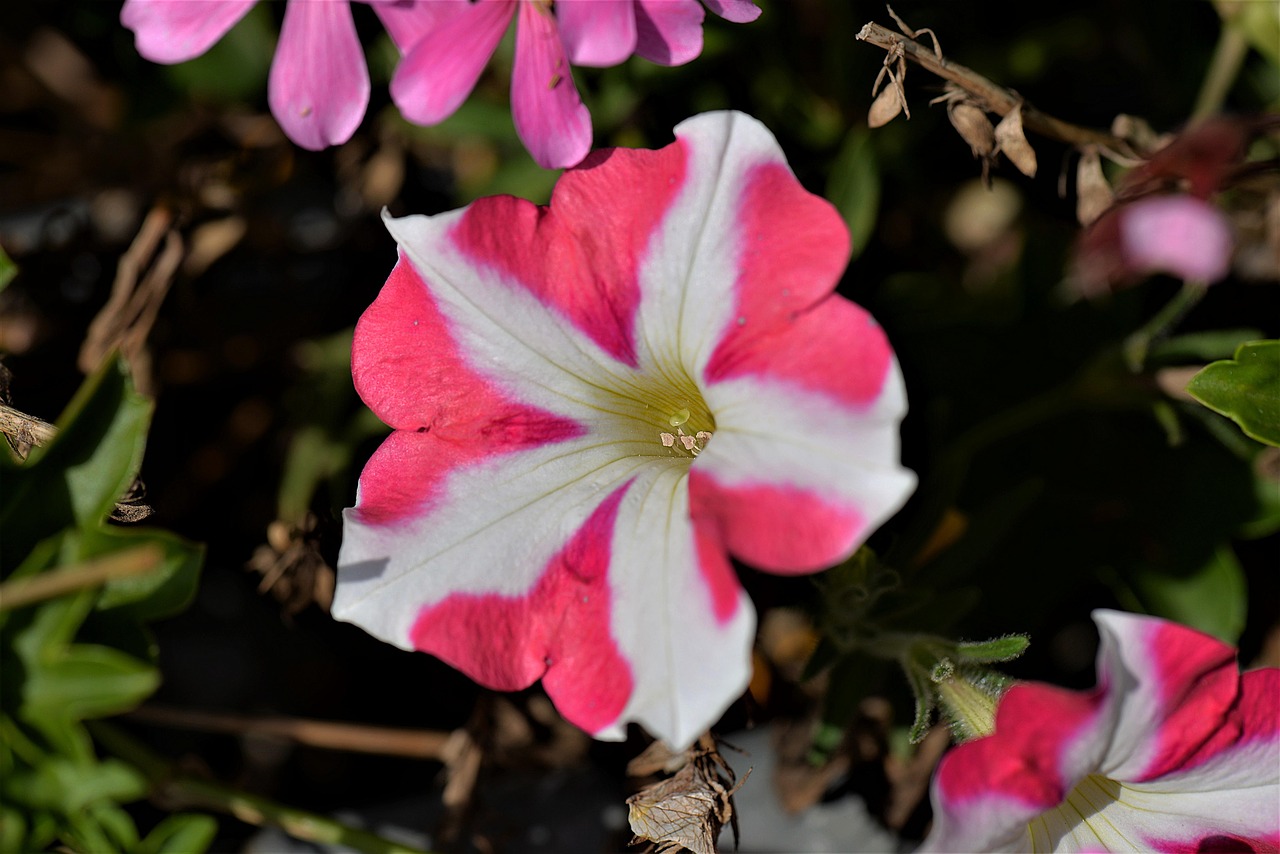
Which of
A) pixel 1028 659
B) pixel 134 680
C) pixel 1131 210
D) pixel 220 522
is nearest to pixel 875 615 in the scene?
pixel 1131 210

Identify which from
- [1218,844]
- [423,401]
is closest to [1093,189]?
[1218,844]

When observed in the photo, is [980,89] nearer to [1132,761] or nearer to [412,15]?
[412,15]

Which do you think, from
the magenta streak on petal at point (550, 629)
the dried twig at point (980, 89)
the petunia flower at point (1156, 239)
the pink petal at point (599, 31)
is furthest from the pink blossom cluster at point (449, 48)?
the petunia flower at point (1156, 239)

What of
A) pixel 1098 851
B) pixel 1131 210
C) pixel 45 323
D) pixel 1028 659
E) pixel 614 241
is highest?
pixel 614 241

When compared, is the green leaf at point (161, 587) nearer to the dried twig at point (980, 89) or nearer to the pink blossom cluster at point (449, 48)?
the pink blossom cluster at point (449, 48)

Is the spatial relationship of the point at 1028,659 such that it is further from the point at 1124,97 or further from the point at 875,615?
the point at 1124,97
